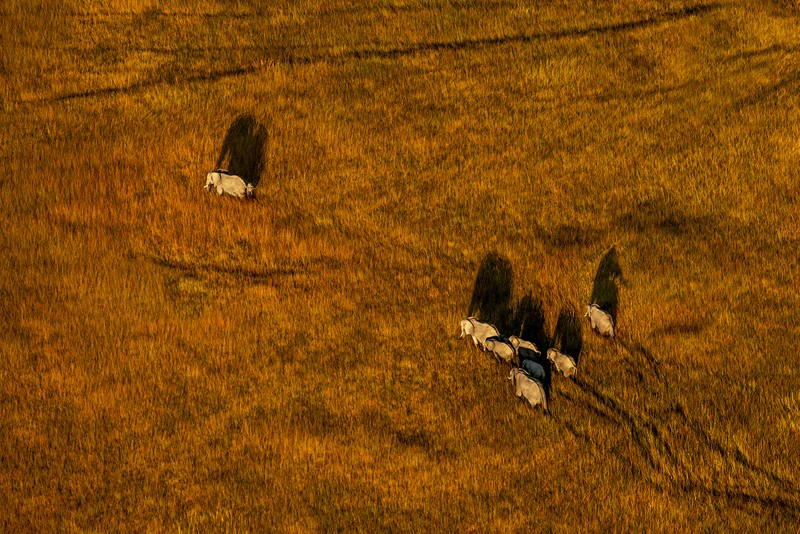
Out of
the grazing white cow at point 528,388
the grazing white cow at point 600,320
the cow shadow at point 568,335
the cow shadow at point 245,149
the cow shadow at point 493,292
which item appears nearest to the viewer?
the grazing white cow at point 528,388

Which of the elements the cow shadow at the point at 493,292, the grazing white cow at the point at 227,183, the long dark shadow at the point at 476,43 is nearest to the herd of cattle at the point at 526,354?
the cow shadow at the point at 493,292

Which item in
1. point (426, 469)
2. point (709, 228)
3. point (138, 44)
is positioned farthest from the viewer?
point (138, 44)

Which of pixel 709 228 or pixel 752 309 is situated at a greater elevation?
pixel 709 228

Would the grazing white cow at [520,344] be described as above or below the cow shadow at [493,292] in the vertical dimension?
below

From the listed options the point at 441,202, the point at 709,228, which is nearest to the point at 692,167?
the point at 709,228

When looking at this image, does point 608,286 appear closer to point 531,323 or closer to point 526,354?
point 531,323

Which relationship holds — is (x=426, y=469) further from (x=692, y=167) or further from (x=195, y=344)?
(x=692, y=167)

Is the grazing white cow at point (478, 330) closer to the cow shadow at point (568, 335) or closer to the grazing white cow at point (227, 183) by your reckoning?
the cow shadow at point (568, 335)

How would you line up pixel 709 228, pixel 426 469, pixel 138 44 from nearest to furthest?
pixel 426 469 < pixel 709 228 < pixel 138 44
